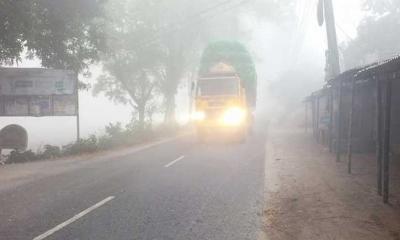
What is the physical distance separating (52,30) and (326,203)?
1498 cm

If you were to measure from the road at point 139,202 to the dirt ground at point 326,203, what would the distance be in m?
0.44

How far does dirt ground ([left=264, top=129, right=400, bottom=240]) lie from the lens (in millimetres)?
7664

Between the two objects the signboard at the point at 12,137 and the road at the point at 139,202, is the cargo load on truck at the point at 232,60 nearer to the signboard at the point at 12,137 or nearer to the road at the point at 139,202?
the signboard at the point at 12,137

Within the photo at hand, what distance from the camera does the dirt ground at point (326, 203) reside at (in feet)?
25.1

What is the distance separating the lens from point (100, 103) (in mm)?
109562

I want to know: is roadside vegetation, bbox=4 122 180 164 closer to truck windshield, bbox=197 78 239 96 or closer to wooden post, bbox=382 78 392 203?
truck windshield, bbox=197 78 239 96

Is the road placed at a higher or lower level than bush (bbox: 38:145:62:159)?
lower

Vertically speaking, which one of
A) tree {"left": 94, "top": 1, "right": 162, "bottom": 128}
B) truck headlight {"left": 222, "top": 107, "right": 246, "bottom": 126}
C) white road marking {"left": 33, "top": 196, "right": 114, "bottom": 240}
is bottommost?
white road marking {"left": 33, "top": 196, "right": 114, "bottom": 240}

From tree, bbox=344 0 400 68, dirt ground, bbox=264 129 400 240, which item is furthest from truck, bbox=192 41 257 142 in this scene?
tree, bbox=344 0 400 68

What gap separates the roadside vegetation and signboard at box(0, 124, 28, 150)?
2.69ft

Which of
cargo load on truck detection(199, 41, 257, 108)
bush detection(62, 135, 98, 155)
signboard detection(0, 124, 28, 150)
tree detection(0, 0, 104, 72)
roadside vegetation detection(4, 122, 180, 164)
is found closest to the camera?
tree detection(0, 0, 104, 72)

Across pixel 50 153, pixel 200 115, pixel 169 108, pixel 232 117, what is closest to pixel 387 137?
pixel 232 117

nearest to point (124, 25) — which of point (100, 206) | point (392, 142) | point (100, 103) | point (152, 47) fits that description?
point (152, 47)

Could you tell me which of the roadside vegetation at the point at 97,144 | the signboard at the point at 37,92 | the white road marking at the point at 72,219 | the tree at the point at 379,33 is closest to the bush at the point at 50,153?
the roadside vegetation at the point at 97,144
